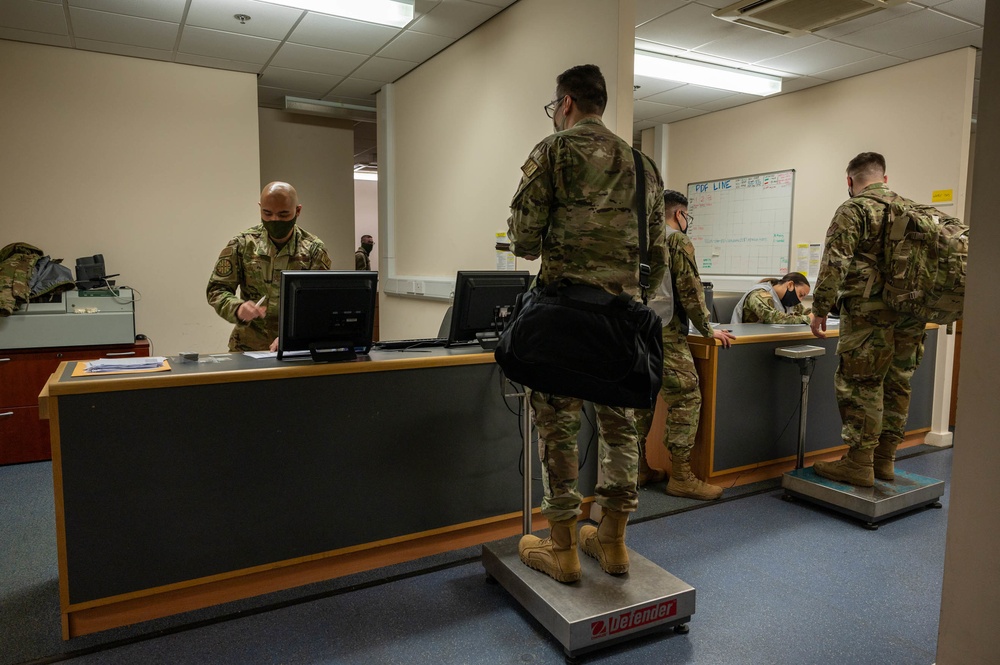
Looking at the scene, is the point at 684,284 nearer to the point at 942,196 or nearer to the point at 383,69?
the point at 942,196

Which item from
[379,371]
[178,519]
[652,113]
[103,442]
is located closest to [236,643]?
[178,519]

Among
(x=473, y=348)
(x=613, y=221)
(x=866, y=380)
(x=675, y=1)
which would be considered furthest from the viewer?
(x=675, y=1)

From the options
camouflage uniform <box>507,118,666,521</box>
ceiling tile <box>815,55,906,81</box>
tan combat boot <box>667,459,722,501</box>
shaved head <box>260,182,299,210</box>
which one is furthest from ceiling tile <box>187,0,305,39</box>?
ceiling tile <box>815,55,906,81</box>

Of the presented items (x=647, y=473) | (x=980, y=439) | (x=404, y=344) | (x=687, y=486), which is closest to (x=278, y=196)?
(x=404, y=344)

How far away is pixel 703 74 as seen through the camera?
5121 mm

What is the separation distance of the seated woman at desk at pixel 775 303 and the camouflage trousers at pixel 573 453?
2.58 metres

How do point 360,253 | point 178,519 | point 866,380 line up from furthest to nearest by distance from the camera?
point 360,253
point 866,380
point 178,519

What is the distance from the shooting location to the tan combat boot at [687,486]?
11.0ft

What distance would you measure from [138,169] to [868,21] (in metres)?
5.20

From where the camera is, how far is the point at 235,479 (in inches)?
87.1

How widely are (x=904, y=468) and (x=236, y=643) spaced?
3818mm

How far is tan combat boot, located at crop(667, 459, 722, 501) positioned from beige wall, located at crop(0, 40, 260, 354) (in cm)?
379

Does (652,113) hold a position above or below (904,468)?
above

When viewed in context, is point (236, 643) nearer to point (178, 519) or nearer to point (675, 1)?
point (178, 519)
